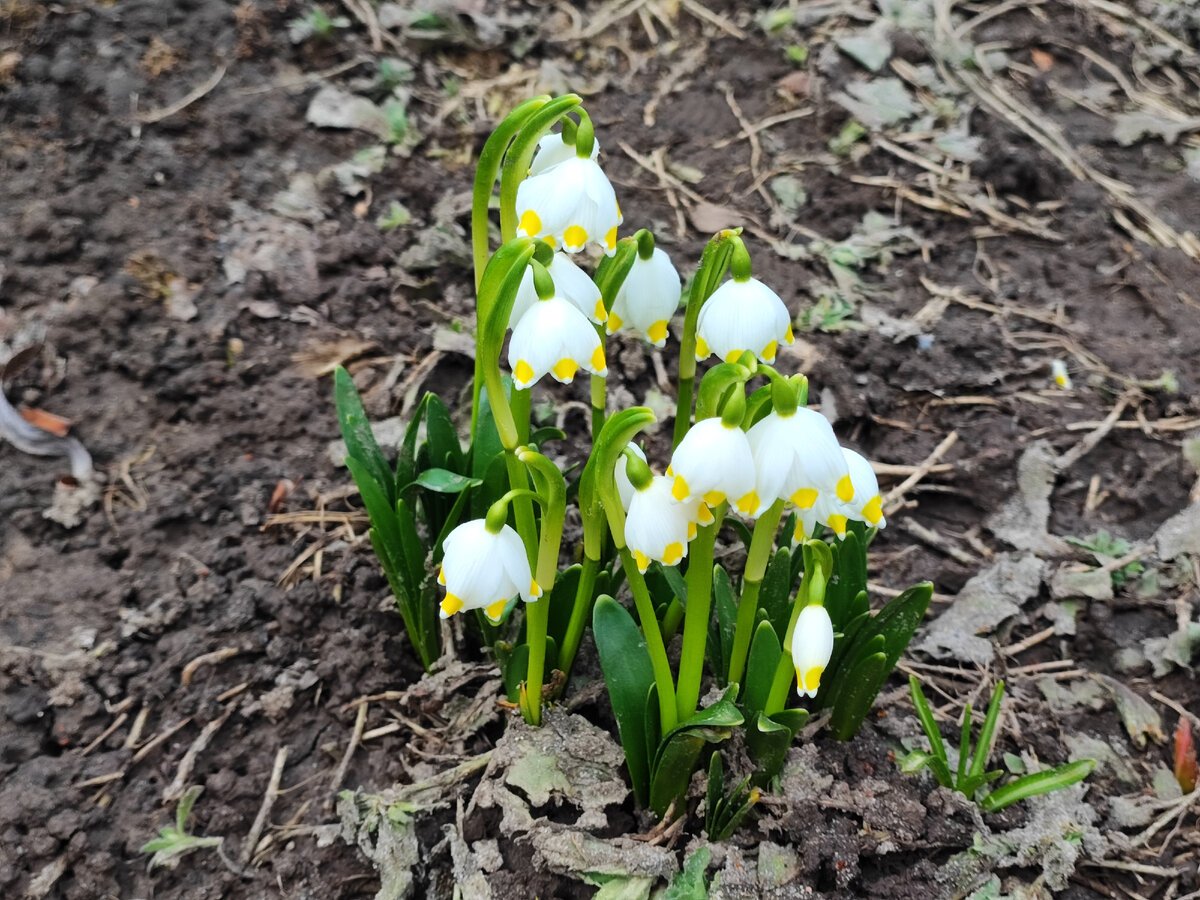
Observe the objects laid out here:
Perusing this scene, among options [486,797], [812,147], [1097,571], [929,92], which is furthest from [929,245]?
[486,797]

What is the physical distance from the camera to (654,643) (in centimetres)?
136

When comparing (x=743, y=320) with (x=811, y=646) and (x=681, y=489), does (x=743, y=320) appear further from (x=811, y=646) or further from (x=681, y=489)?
(x=811, y=646)

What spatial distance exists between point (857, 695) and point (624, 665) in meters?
0.40

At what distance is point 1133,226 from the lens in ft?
9.46

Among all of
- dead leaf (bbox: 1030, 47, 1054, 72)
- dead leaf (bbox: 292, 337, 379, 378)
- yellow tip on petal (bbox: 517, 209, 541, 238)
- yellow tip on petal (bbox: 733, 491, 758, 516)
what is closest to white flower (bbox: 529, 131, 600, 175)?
yellow tip on petal (bbox: 517, 209, 541, 238)

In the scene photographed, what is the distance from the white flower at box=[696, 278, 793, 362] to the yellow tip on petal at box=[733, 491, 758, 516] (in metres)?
0.23

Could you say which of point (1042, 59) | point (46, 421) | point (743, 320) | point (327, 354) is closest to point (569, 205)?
point (743, 320)

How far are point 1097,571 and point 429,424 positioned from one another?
1.48m

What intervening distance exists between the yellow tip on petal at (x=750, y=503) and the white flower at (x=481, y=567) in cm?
35

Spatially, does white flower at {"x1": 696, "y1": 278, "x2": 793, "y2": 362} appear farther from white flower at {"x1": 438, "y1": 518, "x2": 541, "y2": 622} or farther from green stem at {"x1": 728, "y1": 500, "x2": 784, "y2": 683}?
white flower at {"x1": 438, "y1": 518, "x2": 541, "y2": 622}

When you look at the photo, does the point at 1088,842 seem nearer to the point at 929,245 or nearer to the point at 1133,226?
the point at 929,245

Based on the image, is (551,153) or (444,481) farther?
(444,481)

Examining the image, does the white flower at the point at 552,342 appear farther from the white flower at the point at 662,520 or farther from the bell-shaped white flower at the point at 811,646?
the bell-shaped white flower at the point at 811,646

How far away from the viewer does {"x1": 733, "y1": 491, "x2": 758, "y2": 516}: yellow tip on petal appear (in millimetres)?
1101
